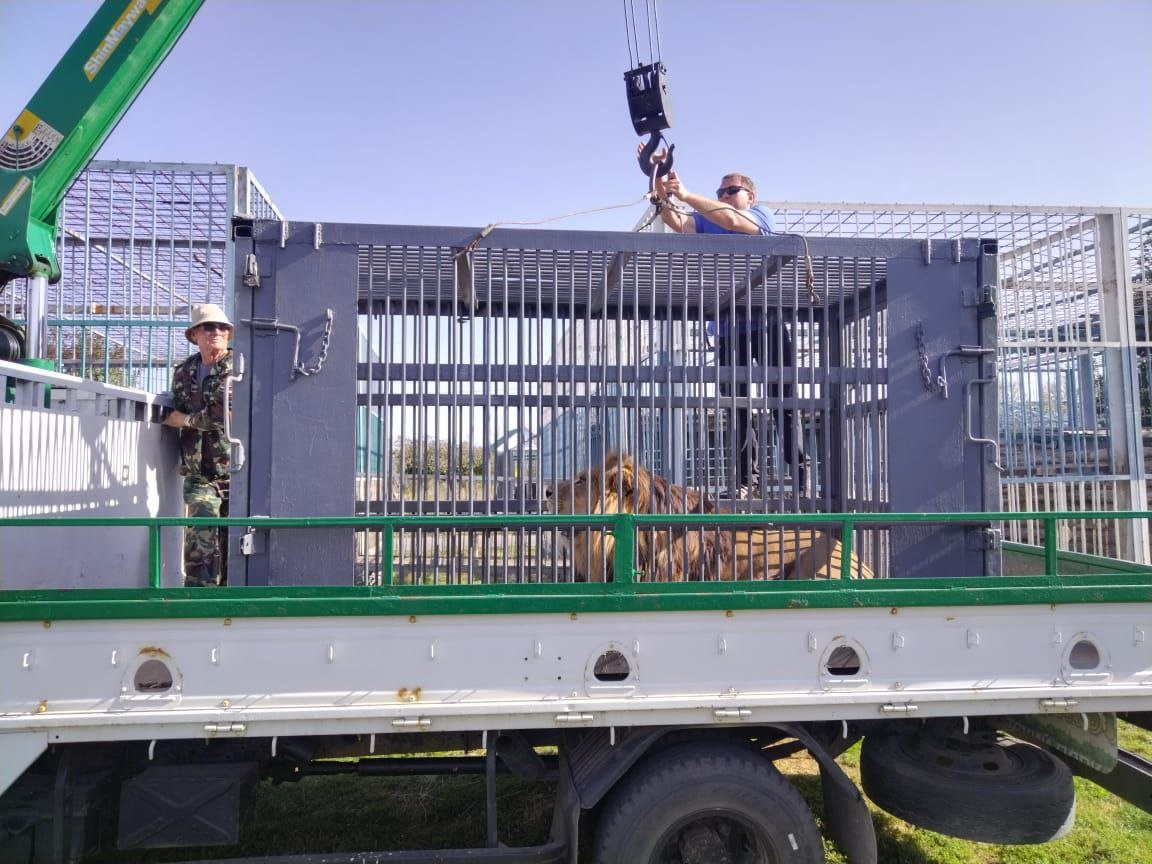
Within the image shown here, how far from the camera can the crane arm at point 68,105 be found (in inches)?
192

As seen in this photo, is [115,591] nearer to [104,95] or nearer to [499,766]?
[499,766]

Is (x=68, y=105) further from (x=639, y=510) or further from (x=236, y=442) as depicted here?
(x=639, y=510)

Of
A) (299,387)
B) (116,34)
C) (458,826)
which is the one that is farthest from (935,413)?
(116,34)

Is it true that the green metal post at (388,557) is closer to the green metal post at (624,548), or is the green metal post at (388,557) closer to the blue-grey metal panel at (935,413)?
the green metal post at (624,548)

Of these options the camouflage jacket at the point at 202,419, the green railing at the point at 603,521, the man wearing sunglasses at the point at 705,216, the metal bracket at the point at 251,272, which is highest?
the man wearing sunglasses at the point at 705,216

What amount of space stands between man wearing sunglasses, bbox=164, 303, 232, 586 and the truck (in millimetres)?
225

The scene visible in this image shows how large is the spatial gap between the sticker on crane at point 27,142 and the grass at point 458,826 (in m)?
4.40

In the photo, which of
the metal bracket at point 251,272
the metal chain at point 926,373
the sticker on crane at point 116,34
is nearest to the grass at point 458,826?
the metal chain at point 926,373

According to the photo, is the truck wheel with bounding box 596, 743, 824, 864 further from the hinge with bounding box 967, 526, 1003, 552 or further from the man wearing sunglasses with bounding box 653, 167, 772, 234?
the man wearing sunglasses with bounding box 653, 167, 772, 234

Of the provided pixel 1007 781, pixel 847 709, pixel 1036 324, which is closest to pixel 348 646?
pixel 847 709

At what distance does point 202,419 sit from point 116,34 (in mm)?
2881

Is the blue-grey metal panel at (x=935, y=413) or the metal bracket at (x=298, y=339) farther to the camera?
the blue-grey metal panel at (x=935, y=413)

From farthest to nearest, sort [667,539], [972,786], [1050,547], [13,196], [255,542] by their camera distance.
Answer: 1. [13,196]
2. [667,539]
3. [255,542]
4. [972,786]
5. [1050,547]

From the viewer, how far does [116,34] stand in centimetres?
493
